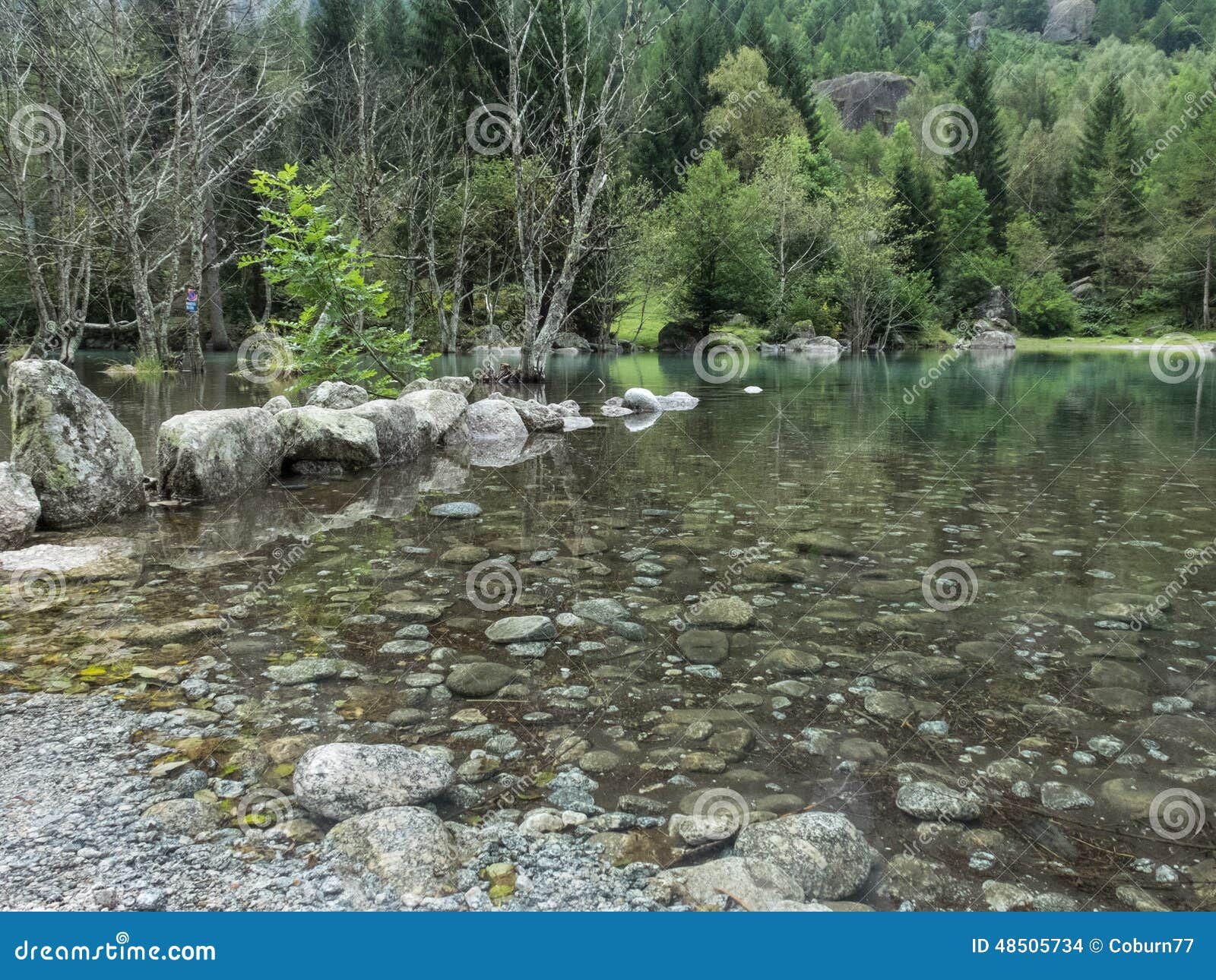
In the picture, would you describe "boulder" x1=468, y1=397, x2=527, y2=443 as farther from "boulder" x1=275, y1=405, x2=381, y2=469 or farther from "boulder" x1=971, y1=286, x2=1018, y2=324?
"boulder" x1=971, y1=286, x2=1018, y2=324

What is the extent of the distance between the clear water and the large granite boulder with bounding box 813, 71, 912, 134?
112 m

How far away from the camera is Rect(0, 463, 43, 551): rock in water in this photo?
20.2 feet

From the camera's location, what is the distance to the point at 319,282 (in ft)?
39.5

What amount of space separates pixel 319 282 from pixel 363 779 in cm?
1046

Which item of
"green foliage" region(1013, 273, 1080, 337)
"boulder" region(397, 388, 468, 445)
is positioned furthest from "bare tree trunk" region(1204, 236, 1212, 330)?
"boulder" region(397, 388, 468, 445)

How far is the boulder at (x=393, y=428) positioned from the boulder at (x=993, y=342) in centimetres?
5580

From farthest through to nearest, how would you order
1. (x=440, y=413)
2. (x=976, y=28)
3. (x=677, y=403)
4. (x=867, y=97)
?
(x=976, y=28) → (x=867, y=97) → (x=677, y=403) → (x=440, y=413)

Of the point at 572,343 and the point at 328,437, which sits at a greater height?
the point at 572,343

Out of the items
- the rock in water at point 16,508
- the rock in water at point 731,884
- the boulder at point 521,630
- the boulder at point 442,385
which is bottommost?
the rock in water at point 731,884

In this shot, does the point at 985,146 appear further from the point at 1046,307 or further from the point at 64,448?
the point at 64,448

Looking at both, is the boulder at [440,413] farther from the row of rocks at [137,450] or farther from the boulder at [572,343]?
the boulder at [572,343]

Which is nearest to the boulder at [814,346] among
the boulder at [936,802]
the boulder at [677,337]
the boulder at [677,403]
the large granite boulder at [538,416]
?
the boulder at [677,337]

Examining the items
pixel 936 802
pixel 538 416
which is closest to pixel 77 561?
pixel 936 802

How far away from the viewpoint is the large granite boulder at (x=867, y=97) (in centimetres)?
10875
